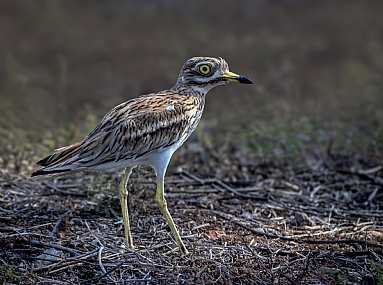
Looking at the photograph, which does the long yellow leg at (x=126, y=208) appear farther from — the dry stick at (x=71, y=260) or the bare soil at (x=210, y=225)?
the dry stick at (x=71, y=260)

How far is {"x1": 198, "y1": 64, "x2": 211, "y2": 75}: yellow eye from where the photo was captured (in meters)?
5.09

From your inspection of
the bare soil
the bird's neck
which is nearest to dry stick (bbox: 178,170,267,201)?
the bare soil

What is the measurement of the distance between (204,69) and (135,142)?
3.09 feet

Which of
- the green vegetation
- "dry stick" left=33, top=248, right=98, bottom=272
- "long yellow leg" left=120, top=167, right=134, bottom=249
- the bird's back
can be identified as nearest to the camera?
the green vegetation

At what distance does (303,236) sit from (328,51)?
25.5ft

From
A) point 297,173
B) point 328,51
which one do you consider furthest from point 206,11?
point 297,173

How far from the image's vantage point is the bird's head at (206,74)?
509cm

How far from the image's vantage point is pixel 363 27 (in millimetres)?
13359

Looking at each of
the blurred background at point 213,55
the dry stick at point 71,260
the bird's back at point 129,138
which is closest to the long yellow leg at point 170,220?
the bird's back at point 129,138

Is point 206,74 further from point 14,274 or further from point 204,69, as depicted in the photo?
Result: point 14,274

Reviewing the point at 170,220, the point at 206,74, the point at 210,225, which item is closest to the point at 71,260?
the point at 170,220

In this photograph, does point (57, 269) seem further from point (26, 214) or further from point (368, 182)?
point (368, 182)

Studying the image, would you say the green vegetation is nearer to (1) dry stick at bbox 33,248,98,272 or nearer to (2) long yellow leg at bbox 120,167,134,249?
(1) dry stick at bbox 33,248,98,272

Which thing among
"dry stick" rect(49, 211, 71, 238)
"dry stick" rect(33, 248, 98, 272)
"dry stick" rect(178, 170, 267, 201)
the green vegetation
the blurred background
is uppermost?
the blurred background
